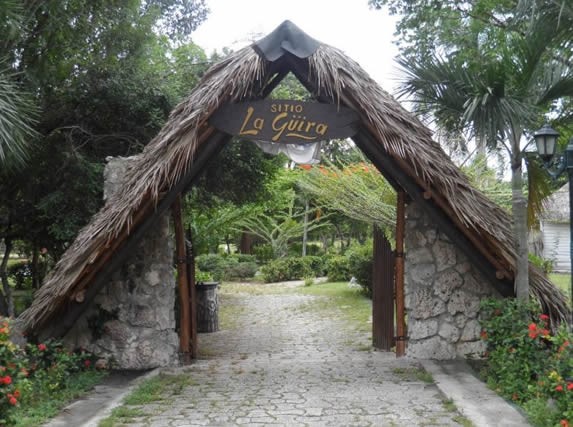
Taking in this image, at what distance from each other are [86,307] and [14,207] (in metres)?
4.26

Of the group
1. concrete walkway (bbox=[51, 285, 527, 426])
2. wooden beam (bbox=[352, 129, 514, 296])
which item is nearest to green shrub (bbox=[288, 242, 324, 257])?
concrete walkway (bbox=[51, 285, 527, 426])

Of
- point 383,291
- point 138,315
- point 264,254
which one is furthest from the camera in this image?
point 264,254

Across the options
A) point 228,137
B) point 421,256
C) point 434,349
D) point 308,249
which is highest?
point 228,137

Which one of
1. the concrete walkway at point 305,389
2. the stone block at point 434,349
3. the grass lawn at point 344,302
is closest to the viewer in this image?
the concrete walkway at point 305,389

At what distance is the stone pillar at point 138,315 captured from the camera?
731 cm

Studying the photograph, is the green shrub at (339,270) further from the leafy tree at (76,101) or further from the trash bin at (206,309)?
the leafy tree at (76,101)

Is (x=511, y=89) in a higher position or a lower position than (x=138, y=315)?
higher

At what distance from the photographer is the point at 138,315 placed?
24.2 feet

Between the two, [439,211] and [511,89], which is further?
[439,211]

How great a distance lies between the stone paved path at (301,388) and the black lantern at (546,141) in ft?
8.14

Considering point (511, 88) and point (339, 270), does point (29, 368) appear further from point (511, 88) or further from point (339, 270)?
point (339, 270)

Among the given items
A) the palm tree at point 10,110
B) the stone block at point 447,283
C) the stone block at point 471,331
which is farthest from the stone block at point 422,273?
the palm tree at point 10,110

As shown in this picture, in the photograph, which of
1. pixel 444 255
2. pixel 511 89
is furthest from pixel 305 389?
pixel 511 89

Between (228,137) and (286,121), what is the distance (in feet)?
2.35
